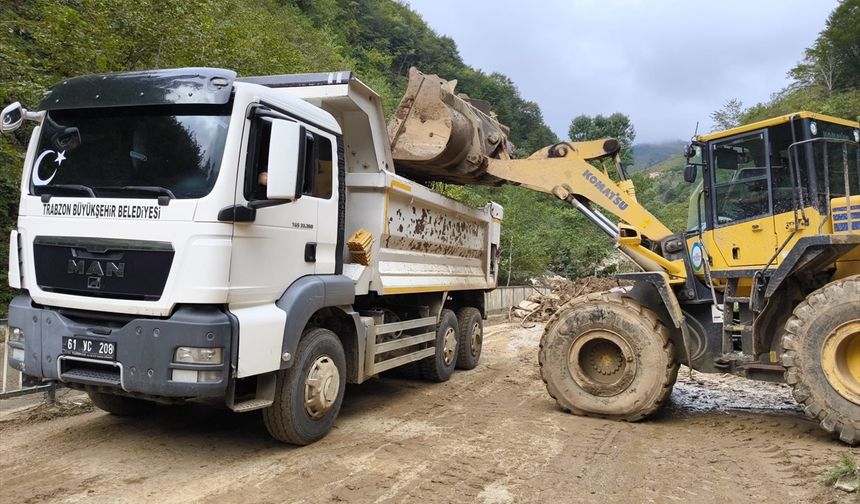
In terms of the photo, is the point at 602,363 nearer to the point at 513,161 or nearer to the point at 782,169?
the point at 782,169

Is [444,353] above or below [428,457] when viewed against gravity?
above

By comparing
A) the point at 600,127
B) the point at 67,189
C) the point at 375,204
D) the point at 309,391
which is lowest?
the point at 309,391

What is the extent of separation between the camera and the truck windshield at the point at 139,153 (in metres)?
3.95

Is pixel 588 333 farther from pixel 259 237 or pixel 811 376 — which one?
pixel 259 237

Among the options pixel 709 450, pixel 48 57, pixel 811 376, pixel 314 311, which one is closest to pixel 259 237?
pixel 314 311

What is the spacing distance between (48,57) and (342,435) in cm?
667

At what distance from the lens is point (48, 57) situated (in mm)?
7875

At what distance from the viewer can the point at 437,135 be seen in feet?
22.5

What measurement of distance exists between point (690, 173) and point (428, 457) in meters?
3.91

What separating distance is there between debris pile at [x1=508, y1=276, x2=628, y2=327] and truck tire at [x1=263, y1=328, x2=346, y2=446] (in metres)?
10.4

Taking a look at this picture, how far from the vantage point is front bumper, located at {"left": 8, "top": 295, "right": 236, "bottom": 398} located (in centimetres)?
376

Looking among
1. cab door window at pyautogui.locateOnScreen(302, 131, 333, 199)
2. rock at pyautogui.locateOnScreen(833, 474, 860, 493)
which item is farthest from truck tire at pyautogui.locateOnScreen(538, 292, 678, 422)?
cab door window at pyautogui.locateOnScreen(302, 131, 333, 199)

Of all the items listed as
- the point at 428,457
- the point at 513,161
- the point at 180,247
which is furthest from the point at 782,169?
the point at 180,247

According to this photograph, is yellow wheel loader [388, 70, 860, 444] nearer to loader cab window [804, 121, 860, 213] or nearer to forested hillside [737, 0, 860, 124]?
loader cab window [804, 121, 860, 213]
